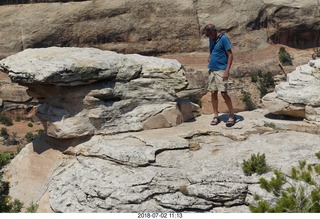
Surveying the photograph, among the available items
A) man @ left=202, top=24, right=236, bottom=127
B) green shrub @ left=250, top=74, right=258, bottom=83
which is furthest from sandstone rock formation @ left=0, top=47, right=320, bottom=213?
green shrub @ left=250, top=74, right=258, bottom=83

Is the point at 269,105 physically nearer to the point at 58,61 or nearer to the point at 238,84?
the point at 58,61

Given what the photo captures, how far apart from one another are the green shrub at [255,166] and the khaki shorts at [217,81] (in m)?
2.31

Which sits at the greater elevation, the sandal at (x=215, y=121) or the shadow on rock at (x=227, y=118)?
the sandal at (x=215, y=121)

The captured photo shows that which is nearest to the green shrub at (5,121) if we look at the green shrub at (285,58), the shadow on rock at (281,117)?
the green shrub at (285,58)

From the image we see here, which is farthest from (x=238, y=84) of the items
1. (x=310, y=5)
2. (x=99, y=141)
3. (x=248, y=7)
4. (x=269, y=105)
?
(x=99, y=141)

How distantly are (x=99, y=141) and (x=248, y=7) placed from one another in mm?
30240

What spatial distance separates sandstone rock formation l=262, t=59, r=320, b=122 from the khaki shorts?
1437 mm

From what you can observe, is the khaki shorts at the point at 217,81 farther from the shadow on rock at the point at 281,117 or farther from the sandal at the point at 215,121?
the shadow on rock at the point at 281,117

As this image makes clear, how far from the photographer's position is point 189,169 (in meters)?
8.88

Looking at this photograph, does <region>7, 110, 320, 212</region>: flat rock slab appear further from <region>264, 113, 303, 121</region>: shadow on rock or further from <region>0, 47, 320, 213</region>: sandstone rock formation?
<region>264, 113, 303, 121</region>: shadow on rock

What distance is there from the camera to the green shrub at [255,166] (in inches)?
334

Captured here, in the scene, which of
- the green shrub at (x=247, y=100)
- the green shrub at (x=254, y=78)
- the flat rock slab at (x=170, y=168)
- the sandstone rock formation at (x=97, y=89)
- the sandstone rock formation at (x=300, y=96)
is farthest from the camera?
the green shrub at (x=254, y=78)

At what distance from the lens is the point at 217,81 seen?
10547 mm

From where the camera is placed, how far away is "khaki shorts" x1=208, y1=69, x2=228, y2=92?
34.3 ft
